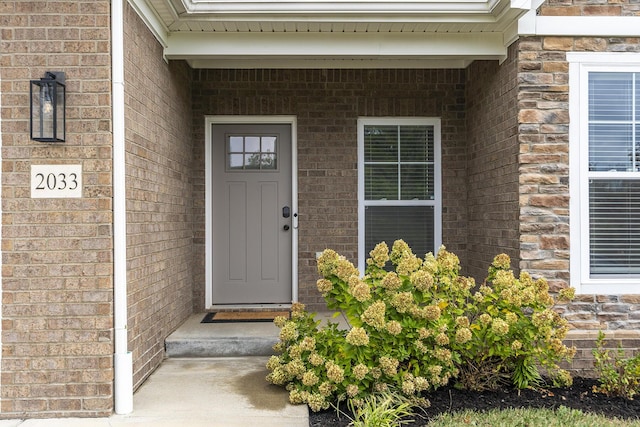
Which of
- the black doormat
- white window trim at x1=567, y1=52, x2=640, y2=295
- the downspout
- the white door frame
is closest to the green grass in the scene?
white window trim at x1=567, y1=52, x2=640, y2=295

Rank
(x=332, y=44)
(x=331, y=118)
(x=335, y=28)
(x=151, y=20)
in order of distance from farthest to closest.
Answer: (x=331, y=118), (x=332, y=44), (x=335, y=28), (x=151, y=20)

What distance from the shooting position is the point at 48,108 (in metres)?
3.16

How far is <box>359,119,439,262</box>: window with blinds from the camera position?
18.4 ft

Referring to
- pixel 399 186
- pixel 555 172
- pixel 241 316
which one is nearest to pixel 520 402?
pixel 555 172

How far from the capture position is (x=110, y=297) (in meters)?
3.23

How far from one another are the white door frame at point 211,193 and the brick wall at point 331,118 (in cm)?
6

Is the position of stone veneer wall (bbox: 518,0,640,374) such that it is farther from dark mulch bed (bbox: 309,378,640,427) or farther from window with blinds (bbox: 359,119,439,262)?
window with blinds (bbox: 359,119,439,262)

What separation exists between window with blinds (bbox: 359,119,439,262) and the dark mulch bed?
2.15 metres

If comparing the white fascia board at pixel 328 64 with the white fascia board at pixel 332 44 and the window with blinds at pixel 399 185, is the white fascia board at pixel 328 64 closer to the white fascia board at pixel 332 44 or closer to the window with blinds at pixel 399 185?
the white fascia board at pixel 332 44

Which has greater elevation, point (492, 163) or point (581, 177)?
point (492, 163)

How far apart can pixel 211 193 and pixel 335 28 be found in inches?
89.3

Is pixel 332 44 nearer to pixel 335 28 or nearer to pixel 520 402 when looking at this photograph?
pixel 335 28

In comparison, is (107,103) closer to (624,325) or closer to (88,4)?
(88,4)

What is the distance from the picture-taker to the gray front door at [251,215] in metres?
5.59
